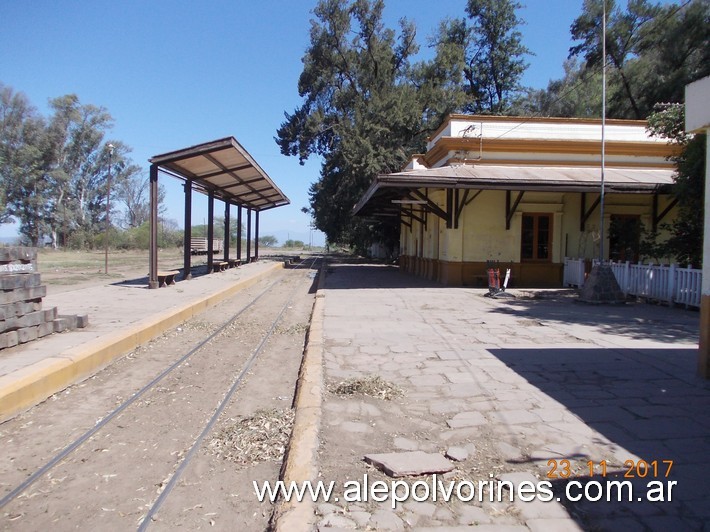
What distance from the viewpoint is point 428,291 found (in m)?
15.7

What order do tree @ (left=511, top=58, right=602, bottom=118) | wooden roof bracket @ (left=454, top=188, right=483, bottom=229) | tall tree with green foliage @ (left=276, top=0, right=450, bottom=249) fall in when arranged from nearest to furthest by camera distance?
wooden roof bracket @ (left=454, top=188, right=483, bottom=229)
tall tree with green foliage @ (left=276, top=0, right=450, bottom=249)
tree @ (left=511, top=58, right=602, bottom=118)

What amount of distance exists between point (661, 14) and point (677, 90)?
24.8 ft

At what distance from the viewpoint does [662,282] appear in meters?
12.9

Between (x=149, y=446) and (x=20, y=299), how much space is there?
400 centimetres

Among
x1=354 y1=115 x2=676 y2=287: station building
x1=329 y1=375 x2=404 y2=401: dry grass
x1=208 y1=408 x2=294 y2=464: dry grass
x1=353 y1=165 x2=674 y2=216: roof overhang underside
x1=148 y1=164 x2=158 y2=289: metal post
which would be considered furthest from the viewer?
x1=354 y1=115 x2=676 y2=287: station building

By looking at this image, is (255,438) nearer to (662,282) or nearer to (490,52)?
(662,282)

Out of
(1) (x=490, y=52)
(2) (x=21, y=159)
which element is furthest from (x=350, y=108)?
(2) (x=21, y=159)

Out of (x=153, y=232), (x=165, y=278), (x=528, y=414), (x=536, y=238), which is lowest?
(x=528, y=414)

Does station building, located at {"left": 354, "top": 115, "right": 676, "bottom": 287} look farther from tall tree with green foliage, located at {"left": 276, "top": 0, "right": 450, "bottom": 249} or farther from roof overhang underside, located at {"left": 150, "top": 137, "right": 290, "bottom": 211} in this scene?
tall tree with green foliage, located at {"left": 276, "top": 0, "right": 450, "bottom": 249}

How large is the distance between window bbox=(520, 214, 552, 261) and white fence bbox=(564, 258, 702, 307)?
3.29 m

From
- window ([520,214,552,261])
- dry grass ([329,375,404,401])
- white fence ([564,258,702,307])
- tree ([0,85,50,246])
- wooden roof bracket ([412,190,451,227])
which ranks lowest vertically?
dry grass ([329,375,404,401])

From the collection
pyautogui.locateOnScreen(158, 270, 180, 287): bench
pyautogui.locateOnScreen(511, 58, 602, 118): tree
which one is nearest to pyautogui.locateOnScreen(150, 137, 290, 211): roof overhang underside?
pyautogui.locateOnScreen(158, 270, 180, 287): bench

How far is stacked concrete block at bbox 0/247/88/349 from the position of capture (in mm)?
6797

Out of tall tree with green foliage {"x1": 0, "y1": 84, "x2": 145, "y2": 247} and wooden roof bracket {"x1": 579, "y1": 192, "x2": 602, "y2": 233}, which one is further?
tall tree with green foliage {"x1": 0, "y1": 84, "x2": 145, "y2": 247}
